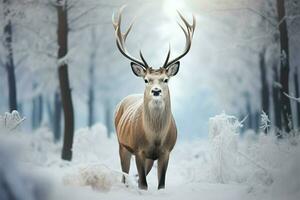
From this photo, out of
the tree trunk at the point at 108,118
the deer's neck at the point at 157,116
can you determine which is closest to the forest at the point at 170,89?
the deer's neck at the point at 157,116

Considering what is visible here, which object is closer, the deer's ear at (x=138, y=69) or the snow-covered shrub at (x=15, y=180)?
the snow-covered shrub at (x=15, y=180)

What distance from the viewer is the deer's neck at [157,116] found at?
111 inches

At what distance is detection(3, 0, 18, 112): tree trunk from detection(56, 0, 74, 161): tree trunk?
0.36 metres

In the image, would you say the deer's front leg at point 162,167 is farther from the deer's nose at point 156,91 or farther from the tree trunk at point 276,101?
the tree trunk at point 276,101

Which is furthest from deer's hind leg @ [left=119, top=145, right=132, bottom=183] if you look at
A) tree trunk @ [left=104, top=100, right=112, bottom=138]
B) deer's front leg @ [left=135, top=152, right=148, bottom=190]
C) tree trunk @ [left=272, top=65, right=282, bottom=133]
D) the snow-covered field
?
tree trunk @ [left=104, top=100, right=112, bottom=138]

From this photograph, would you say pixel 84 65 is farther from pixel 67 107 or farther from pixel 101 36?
pixel 67 107

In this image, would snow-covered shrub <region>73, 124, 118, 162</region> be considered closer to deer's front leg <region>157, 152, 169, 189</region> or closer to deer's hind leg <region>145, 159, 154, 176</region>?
deer's hind leg <region>145, 159, 154, 176</region>

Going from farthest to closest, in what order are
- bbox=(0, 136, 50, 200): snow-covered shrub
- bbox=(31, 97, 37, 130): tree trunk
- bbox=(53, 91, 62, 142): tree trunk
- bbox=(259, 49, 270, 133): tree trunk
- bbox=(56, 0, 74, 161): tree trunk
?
bbox=(53, 91, 62, 142): tree trunk
bbox=(31, 97, 37, 130): tree trunk
bbox=(259, 49, 270, 133): tree trunk
bbox=(56, 0, 74, 161): tree trunk
bbox=(0, 136, 50, 200): snow-covered shrub

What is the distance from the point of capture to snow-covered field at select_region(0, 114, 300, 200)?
2.31 meters

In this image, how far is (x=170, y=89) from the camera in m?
3.86

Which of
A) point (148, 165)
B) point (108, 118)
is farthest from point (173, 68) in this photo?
point (108, 118)

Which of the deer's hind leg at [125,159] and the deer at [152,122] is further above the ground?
the deer at [152,122]

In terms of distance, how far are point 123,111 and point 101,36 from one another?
76.2 inches

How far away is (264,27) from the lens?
3.95m
